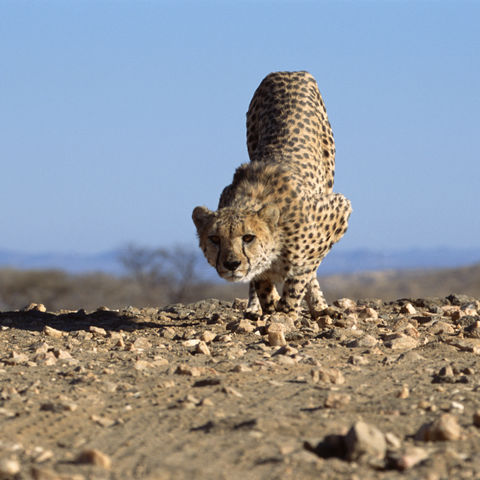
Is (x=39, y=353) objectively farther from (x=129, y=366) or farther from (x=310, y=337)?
(x=310, y=337)

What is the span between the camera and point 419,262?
197 meters

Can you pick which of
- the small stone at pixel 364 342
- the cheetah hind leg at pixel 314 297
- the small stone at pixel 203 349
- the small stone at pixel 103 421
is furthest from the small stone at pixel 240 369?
the cheetah hind leg at pixel 314 297

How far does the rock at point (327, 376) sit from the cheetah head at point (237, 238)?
61.0 inches

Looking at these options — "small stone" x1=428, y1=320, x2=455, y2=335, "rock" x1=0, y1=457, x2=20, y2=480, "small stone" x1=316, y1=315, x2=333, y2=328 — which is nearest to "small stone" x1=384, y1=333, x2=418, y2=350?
"small stone" x1=428, y1=320, x2=455, y2=335

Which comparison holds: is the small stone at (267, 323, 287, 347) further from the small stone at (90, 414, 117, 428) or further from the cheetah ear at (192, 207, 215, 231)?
the small stone at (90, 414, 117, 428)

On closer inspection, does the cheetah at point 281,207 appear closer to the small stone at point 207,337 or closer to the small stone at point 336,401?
the small stone at point 207,337

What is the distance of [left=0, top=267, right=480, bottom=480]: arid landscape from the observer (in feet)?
9.41

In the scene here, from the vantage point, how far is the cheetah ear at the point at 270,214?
5777mm

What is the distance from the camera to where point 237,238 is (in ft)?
18.3

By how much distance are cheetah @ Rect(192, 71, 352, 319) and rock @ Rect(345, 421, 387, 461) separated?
8.85 ft

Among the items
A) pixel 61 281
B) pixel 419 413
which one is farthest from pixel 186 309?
pixel 61 281

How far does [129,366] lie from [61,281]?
60.1 feet

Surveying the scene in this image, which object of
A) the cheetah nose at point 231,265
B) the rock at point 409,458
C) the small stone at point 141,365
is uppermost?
the cheetah nose at point 231,265

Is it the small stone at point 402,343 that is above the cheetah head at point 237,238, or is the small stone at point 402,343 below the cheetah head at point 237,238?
below
